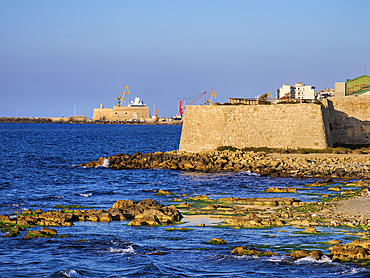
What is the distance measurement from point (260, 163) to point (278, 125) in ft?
15.8

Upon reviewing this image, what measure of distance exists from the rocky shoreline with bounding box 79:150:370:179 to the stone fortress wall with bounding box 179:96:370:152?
1535 millimetres

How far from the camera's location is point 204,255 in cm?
838

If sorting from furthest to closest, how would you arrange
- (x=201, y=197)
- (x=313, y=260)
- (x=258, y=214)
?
1. (x=201, y=197)
2. (x=258, y=214)
3. (x=313, y=260)

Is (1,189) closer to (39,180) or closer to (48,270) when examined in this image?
(39,180)

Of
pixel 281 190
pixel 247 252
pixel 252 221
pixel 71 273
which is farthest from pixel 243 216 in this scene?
pixel 71 273

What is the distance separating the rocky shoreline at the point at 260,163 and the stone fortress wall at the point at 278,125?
153cm

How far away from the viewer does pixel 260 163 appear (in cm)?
2273

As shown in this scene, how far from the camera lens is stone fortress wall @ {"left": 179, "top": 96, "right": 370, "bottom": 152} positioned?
1022 inches

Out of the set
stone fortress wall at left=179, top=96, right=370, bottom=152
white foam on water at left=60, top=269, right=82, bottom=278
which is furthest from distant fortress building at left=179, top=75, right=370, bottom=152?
white foam on water at left=60, top=269, right=82, bottom=278

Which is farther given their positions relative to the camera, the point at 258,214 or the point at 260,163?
the point at 260,163

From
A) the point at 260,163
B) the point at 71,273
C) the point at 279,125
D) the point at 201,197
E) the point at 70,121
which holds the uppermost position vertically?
the point at 70,121

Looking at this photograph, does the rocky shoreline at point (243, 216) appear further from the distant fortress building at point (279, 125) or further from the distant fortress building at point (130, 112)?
the distant fortress building at point (130, 112)

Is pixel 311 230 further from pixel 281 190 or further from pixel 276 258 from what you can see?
pixel 281 190

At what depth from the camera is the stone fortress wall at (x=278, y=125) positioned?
2597cm
